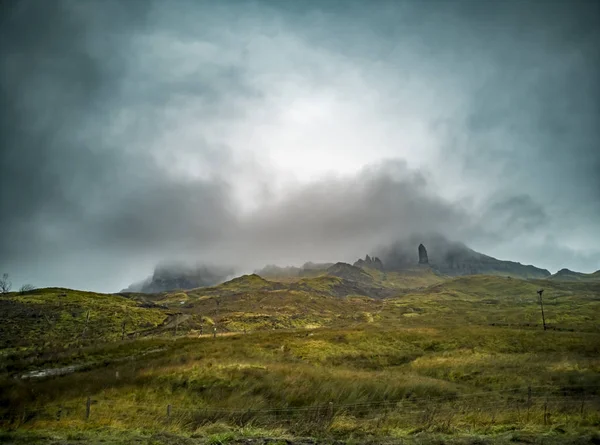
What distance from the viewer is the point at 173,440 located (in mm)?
15938

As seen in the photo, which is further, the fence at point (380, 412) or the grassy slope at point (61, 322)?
the grassy slope at point (61, 322)

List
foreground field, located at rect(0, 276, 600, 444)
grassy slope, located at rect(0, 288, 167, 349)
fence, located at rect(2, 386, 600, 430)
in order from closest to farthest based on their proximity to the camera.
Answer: foreground field, located at rect(0, 276, 600, 444) < fence, located at rect(2, 386, 600, 430) < grassy slope, located at rect(0, 288, 167, 349)

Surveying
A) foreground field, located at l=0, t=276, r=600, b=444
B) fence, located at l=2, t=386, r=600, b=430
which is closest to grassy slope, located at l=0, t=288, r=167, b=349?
foreground field, located at l=0, t=276, r=600, b=444

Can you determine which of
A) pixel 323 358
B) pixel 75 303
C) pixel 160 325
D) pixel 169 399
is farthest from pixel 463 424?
pixel 75 303

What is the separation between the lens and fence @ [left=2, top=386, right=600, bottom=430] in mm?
18453

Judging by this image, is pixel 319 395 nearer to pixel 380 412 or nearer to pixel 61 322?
pixel 380 412

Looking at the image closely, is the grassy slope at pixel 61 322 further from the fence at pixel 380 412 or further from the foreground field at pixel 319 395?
the fence at pixel 380 412

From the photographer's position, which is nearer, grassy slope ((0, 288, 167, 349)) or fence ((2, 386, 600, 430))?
fence ((2, 386, 600, 430))

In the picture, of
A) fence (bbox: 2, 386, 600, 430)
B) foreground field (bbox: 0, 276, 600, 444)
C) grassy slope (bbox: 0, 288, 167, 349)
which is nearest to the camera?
foreground field (bbox: 0, 276, 600, 444)

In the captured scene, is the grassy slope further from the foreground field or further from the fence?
the fence

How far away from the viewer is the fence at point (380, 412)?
18.5 m

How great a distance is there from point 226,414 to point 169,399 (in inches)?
367

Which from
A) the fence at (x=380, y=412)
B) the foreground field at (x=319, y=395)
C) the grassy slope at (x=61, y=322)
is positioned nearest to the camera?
the foreground field at (x=319, y=395)

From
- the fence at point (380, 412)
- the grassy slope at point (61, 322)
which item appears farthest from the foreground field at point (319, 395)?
the grassy slope at point (61, 322)
